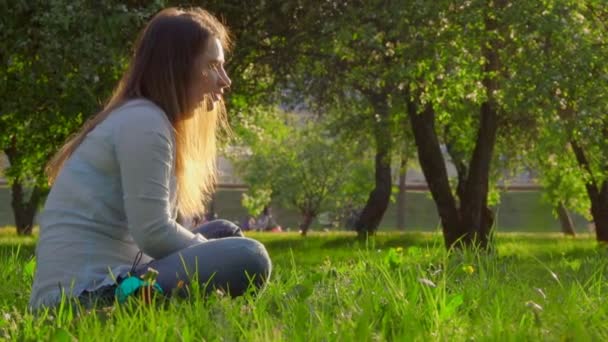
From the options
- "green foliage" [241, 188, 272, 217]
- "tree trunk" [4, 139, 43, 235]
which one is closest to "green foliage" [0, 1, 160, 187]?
"tree trunk" [4, 139, 43, 235]

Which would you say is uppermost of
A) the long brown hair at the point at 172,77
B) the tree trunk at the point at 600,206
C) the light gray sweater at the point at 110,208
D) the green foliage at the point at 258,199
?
the long brown hair at the point at 172,77

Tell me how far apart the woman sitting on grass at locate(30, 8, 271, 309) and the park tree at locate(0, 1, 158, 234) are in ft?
30.0

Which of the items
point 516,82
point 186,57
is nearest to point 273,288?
point 186,57

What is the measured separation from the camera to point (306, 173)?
153 ft

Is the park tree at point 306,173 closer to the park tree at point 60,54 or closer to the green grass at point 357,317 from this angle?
the park tree at point 60,54

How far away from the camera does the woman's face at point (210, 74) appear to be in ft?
16.0

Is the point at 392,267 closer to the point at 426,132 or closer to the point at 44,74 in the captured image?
the point at 44,74

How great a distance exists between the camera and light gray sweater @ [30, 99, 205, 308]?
4547 mm

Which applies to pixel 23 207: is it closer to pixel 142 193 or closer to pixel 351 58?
pixel 351 58

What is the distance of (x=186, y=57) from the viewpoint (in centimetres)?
482

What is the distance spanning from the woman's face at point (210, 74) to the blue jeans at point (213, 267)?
686 millimetres

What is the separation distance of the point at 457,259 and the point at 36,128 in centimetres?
1298

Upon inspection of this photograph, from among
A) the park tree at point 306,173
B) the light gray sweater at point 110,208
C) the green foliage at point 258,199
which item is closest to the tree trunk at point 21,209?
the park tree at point 306,173

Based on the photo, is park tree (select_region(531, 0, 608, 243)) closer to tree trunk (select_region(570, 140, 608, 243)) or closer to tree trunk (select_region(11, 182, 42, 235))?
tree trunk (select_region(570, 140, 608, 243))
